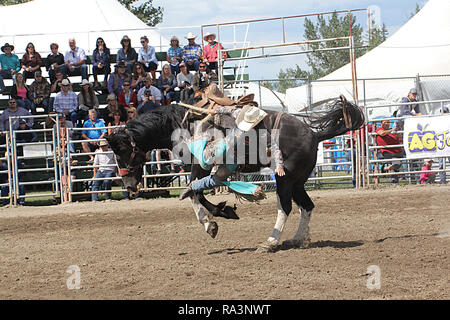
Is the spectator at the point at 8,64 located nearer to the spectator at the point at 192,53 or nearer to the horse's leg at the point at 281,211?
the spectator at the point at 192,53

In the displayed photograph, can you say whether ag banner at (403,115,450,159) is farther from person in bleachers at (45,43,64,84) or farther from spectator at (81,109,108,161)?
person in bleachers at (45,43,64,84)

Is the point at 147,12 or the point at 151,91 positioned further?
the point at 147,12

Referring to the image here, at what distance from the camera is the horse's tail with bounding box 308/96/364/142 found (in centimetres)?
651

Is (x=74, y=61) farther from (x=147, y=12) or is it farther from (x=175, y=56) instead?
(x=147, y=12)

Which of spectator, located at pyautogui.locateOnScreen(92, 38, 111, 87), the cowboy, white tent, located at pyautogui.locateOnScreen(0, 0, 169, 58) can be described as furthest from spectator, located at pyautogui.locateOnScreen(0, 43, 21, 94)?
the cowboy

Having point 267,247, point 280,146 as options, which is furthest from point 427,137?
point 267,247

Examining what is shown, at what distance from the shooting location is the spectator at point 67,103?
1370 cm

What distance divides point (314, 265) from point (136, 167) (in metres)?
2.37

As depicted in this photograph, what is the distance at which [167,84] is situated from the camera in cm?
1428

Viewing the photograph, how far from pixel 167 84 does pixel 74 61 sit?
2.77 meters

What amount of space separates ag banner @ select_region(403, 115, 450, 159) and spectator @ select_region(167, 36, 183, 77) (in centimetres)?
579

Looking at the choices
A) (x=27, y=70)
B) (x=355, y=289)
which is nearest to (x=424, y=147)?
(x=355, y=289)

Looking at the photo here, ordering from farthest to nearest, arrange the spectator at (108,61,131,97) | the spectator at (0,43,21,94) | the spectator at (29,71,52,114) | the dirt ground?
the spectator at (0,43,21,94), the spectator at (108,61,131,97), the spectator at (29,71,52,114), the dirt ground

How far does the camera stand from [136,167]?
258 inches
